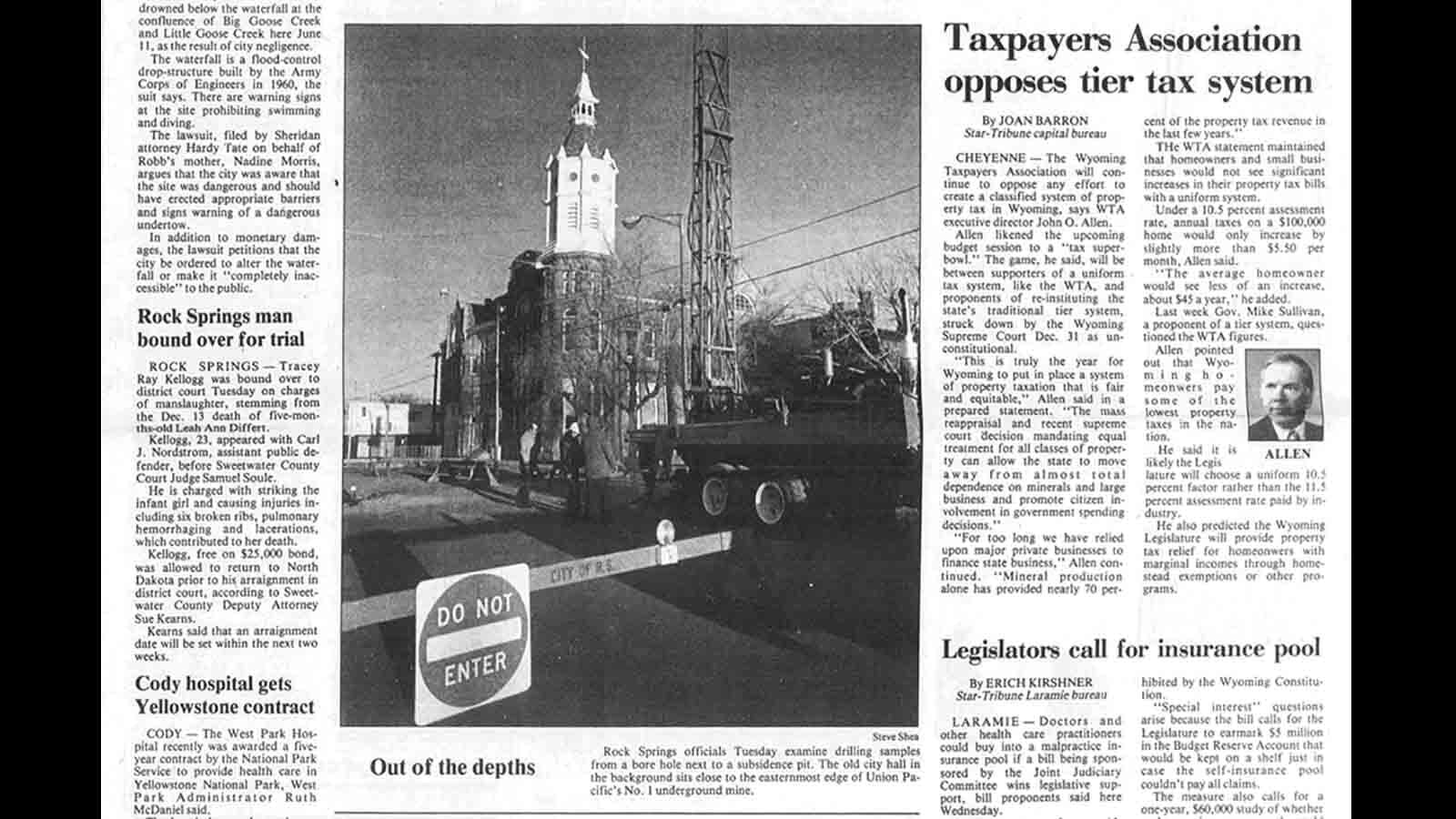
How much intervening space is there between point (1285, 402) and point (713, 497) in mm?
1277

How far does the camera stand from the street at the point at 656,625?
1264mm

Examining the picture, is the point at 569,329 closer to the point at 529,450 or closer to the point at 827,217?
the point at 529,450

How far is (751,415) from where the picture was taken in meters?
1.49

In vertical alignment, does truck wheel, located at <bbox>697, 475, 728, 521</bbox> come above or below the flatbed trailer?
below

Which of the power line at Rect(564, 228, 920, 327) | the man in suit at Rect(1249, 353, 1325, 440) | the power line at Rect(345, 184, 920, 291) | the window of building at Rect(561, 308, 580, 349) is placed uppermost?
the power line at Rect(345, 184, 920, 291)

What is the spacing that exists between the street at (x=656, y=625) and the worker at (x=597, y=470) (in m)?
0.04

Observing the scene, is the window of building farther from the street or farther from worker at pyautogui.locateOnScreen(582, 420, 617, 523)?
the street

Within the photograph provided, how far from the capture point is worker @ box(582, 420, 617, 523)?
1392 millimetres

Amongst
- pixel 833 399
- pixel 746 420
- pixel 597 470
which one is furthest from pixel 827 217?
pixel 597 470

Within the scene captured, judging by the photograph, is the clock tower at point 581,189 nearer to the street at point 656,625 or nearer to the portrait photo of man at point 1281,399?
the street at point 656,625

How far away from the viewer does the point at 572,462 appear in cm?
144

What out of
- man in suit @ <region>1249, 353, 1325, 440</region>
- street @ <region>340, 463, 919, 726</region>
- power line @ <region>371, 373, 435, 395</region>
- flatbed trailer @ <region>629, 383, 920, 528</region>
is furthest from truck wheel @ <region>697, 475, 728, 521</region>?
man in suit @ <region>1249, 353, 1325, 440</region>
